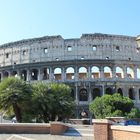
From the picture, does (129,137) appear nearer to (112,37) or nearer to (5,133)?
(5,133)

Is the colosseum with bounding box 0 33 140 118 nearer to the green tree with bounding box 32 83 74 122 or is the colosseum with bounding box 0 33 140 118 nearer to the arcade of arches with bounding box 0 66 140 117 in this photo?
the arcade of arches with bounding box 0 66 140 117

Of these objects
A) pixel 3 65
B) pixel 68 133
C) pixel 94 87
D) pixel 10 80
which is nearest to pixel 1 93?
pixel 10 80

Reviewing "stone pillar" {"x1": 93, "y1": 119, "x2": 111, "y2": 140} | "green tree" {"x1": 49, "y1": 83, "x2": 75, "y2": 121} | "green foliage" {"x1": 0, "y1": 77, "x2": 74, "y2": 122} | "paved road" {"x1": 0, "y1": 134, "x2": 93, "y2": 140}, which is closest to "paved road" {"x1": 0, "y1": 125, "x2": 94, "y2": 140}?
"paved road" {"x1": 0, "y1": 134, "x2": 93, "y2": 140}

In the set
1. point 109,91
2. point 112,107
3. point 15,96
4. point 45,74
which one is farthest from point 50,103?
point 45,74

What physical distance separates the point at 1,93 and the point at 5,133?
1847 centimetres

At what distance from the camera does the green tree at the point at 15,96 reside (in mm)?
40406

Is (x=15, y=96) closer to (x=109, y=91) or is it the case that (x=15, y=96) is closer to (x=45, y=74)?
(x=45, y=74)

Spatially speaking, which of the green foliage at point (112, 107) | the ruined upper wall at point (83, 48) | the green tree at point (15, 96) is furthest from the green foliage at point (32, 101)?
the ruined upper wall at point (83, 48)

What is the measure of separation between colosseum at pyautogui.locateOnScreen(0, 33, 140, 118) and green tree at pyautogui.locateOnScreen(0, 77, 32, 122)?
2300 cm

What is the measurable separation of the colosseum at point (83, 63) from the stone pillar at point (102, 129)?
49.6 meters

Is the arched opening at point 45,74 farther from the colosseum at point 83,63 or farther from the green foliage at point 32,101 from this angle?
the green foliage at point 32,101

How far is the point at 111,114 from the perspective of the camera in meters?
49.0

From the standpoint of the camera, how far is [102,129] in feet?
46.4

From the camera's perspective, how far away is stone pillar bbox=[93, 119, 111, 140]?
1402 centimetres
